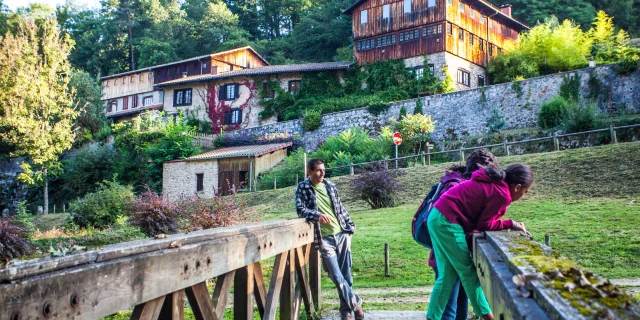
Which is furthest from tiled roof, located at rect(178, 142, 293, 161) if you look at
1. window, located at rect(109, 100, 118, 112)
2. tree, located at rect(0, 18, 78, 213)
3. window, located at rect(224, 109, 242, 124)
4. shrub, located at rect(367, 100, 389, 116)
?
window, located at rect(109, 100, 118, 112)

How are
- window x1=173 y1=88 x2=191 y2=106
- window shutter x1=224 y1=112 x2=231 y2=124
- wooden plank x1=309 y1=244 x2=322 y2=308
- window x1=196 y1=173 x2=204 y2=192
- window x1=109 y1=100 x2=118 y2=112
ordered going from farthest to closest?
1. window x1=109 y1=100 x2=118 y2=112
2. window x1=173 y1=88 x2=191 y2=106
3. window shutter x1=224 y1=112 x2=231 y2=124
4. window x1=196 y1=173 x2=204 y2=192
5. wooden plank x1=309 y1=244 x2=322 y2=308

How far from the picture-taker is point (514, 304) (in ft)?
7.22

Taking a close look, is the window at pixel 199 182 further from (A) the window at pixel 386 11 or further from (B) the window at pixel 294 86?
(A) the window at pixel 386 11

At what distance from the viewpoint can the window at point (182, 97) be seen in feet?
159

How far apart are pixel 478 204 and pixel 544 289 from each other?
2348mm

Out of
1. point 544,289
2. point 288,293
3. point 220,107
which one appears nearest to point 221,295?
point 288,293

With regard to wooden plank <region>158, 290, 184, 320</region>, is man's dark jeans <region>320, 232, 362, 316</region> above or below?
below

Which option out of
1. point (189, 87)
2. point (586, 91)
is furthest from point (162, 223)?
point (189, 87)

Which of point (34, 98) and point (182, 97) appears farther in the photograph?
point (182, 97)

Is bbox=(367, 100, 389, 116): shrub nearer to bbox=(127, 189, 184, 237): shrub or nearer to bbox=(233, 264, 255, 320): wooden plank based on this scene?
bbox=(127, 189, 184, 237): shrub

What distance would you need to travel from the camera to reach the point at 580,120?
2573 centimetres

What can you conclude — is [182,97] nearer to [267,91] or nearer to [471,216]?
[267,91]

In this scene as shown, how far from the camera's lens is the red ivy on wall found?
149ft

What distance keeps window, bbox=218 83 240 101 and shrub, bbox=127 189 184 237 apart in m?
32.1
